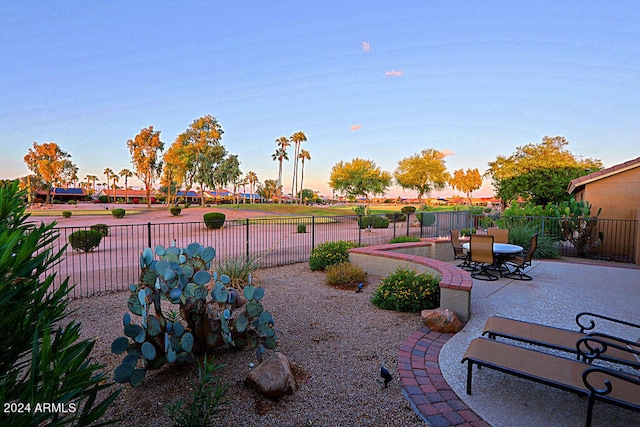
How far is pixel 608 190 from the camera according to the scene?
12.8m

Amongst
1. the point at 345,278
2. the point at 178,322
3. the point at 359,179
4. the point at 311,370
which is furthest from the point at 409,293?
the point at 359,179

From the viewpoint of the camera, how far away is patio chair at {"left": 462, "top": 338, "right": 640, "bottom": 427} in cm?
257

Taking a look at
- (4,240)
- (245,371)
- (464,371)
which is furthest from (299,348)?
(4,240)

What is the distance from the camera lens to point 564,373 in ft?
9.64

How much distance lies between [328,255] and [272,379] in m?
5.84

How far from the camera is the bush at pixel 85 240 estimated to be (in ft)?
44.6

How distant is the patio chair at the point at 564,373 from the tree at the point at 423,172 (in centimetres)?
4899

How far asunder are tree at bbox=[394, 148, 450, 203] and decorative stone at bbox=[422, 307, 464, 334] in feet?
156

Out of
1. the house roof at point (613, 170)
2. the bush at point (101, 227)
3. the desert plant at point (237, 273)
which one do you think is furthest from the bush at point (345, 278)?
the house roof at point (613, 170)

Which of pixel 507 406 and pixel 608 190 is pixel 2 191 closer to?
pixel 507 406

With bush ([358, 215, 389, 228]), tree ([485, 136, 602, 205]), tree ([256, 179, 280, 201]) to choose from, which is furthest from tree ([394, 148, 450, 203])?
tree ([256, 179, 280, 201])

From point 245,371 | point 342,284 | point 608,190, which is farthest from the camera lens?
point 608,190

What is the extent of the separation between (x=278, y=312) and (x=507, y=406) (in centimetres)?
361

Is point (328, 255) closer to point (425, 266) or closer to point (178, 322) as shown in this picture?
point (425, 266)
